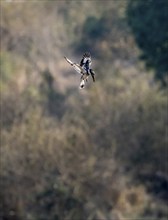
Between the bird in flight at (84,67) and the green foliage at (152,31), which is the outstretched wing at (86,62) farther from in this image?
the green foliage at (152,31)

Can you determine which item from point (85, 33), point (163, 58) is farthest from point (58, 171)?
point (85, 33)

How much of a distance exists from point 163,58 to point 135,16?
1667 mm

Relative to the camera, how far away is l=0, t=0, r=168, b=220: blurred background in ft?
42.7

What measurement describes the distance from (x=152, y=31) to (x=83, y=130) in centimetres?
491

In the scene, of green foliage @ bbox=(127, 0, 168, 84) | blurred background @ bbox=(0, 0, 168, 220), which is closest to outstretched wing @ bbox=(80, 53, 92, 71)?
blurred background @ bbox=(0, 0, 168, 220)

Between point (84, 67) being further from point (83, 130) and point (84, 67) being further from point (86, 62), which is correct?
point (83, 130)

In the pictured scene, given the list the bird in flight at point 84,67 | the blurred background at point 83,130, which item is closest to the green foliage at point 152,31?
the blurred background at point 83,130

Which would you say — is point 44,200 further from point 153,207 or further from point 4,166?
point 153,207

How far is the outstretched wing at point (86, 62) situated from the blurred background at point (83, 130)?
10.3m

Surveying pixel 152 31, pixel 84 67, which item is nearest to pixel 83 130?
pixel 152 31

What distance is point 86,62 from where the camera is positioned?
8.79 ft

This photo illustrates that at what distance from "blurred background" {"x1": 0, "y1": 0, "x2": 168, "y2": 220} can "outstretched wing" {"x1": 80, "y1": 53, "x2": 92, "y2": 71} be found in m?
10.3

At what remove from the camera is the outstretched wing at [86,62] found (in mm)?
2657

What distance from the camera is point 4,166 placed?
12.8 meters
